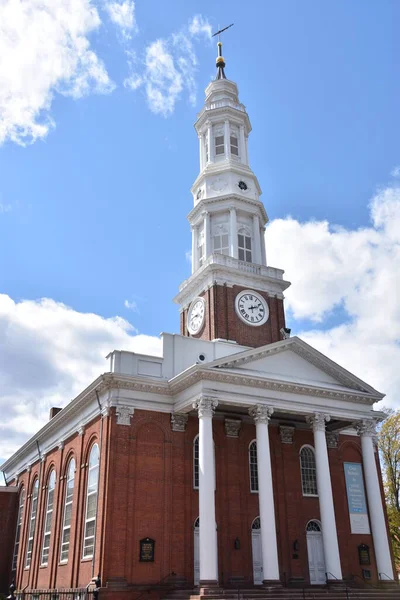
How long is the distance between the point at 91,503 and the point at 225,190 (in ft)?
70.6

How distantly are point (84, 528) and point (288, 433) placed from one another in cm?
1139

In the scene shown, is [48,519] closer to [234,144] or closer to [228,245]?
[228,245]

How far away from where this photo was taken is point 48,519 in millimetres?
36125

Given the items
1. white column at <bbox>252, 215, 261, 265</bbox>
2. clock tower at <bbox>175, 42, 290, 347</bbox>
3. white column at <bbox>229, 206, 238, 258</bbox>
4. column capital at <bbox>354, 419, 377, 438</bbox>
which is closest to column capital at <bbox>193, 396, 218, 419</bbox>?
clock tower at <bbox>175, 42, 290, 347</bbox>

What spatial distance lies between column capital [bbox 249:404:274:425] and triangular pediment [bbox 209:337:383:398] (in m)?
1.45

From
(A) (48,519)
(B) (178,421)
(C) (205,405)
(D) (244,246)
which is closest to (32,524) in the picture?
(A) (48,519)

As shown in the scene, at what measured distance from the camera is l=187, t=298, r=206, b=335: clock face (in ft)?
121

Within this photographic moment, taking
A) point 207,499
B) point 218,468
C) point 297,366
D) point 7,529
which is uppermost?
point 297,366

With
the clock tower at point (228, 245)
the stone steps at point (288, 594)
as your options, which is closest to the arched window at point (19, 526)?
the clock tower at point (228, 245)

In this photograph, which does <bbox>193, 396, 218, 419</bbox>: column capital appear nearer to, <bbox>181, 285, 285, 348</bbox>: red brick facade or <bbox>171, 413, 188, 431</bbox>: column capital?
<bbox>171, 413, 188, 431</bbox>: column capital

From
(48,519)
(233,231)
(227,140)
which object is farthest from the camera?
(227,140)

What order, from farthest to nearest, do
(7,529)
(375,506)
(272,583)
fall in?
(7,529) → (375,506) → (272,583)

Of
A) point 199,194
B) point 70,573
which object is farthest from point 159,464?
point 199,194

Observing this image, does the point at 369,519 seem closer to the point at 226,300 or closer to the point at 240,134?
the point at 226,300
